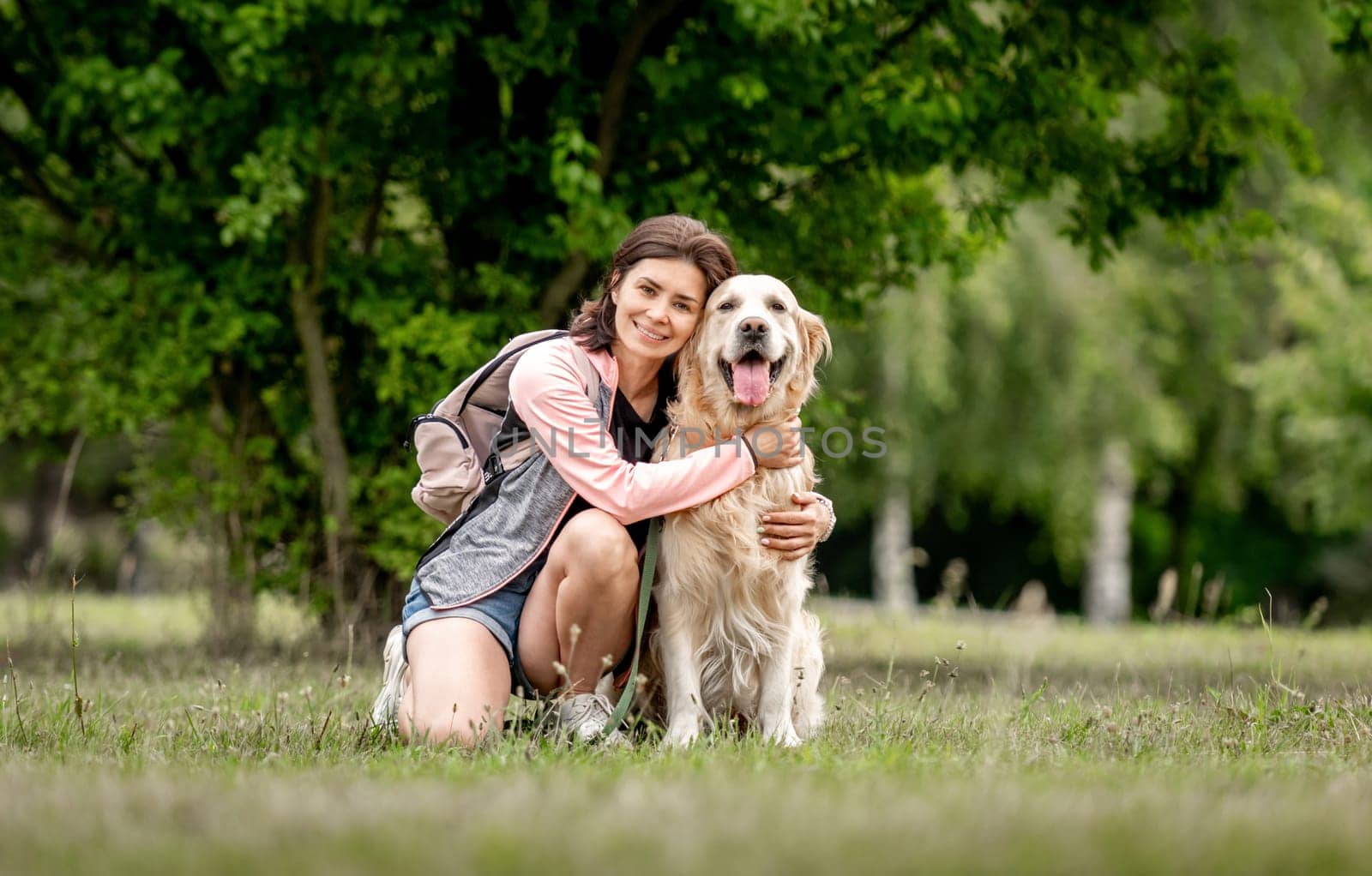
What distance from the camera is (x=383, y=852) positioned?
2.02 metres

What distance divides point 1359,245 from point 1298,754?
1298 centimetres

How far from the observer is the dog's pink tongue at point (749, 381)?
3691mm

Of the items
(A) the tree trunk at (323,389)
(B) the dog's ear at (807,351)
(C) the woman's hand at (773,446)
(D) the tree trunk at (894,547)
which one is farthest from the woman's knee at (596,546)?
(D) the tree trunk at (894,547)

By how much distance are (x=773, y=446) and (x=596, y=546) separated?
59cm

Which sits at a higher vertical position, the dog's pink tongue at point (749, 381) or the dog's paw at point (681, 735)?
the dog's pink tongue at point (749, 381)

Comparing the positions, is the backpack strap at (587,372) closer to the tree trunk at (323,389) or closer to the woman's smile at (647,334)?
the woman's smile at (647,334)

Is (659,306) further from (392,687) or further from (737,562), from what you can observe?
(392,687)

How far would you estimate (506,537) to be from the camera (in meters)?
3.78

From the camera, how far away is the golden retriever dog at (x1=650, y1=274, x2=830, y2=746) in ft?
12.0

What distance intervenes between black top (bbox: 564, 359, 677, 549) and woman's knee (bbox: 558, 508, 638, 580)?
218mm

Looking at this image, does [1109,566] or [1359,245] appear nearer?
[1359,245]

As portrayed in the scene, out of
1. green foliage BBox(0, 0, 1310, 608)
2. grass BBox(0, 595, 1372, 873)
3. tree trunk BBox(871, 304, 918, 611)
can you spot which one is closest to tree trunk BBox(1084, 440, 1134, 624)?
tree trunk BBox(871, 304, 918, 611)

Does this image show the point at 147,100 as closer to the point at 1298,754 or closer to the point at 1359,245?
the point at 1298,754

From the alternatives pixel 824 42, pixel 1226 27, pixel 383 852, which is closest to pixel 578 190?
pixel 824 42
